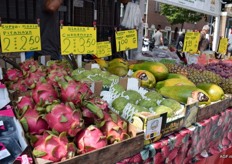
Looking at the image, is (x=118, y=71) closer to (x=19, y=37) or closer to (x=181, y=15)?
(x=19, y=37)

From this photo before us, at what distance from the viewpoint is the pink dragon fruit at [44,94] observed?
1124mm

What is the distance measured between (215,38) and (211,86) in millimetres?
4342

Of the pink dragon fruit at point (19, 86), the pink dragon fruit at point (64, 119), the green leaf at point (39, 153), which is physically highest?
the pink dragon fruit at point (19, 86)

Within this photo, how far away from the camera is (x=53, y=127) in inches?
39.7

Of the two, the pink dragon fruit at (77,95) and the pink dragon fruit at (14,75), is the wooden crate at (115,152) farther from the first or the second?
the pink dragon fruit at (14,75)

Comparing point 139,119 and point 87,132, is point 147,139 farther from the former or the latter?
point 87,132

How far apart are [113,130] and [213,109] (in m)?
1.00

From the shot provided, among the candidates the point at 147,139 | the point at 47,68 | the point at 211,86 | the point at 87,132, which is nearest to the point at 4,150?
the point at 87,132

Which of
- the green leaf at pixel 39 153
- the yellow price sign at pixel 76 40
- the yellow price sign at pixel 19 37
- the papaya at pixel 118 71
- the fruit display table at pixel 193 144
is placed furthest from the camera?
the papaya at pixel 118 71

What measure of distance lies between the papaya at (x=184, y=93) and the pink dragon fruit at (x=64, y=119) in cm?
92

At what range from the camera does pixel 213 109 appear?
1.77m

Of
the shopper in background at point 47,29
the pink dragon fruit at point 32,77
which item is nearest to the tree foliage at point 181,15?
the shopper in background at point 47,29

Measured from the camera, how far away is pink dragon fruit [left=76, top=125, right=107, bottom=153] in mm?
1018

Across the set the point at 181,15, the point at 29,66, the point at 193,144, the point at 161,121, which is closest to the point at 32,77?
the point at 29,66
